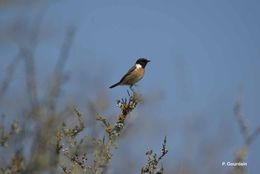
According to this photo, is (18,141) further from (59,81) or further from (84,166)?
(84,166)

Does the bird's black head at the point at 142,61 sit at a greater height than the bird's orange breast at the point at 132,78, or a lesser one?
greater

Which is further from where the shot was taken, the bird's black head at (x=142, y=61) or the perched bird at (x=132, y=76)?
the bird's black head at (x=142, y=61)

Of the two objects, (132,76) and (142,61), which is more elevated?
(142,61)

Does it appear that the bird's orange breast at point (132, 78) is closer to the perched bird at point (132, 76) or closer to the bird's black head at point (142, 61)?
the perched bird at point (132, 76)

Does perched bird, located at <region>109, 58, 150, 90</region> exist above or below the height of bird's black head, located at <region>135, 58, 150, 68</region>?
below

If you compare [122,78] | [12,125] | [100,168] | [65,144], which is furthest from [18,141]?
[122,78]

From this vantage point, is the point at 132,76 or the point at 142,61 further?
the point at 142,61

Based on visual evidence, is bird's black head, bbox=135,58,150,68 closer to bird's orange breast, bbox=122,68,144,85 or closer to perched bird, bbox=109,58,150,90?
perched bird, bbox=109,58,150,90

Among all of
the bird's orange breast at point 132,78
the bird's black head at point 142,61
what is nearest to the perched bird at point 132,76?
the bird's orange breast at point 132,78

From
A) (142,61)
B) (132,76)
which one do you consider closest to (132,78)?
(132,76)

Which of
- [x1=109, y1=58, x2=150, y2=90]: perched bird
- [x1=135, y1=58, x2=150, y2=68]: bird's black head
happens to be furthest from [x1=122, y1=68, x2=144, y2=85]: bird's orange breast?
[x1=135, y1=58, x2=150, y2=68]: bird's black head

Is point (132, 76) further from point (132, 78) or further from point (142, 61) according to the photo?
point (142, 61)

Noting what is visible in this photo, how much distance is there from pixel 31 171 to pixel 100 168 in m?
1.49

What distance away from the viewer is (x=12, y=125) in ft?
11.7
